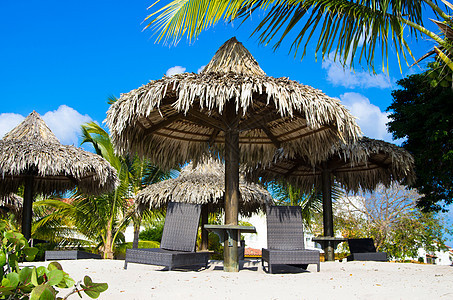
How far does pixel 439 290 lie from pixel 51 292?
3786 mm

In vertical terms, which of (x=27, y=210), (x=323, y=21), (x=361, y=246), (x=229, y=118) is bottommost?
(x=361, y=246)

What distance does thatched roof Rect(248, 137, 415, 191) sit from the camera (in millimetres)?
8343

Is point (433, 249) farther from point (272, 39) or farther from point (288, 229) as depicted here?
point (272, 39)

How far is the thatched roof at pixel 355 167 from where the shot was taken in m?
8.34

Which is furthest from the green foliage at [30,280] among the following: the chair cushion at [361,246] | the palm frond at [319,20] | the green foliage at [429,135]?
the green foliage at [429,135]

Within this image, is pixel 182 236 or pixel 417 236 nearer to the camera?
pixel 182 236

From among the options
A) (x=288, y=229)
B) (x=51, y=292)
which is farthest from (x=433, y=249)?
(x=51, y=292)

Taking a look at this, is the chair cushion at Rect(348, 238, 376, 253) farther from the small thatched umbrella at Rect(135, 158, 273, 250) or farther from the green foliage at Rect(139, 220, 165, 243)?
the green foliage at Rect(139, 220, 165, 243)

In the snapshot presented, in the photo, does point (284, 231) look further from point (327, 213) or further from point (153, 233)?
point (153, 233)

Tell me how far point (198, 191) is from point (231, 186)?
3.91 metres

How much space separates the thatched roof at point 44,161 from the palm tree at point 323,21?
3.71 metres

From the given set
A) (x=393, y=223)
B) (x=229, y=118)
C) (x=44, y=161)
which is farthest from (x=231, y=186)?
(x=393, y=223)

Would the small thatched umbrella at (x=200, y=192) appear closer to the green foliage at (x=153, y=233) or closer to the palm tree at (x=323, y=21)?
the palm tree at (x=323, y=21)

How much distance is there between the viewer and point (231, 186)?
19.7 feet
